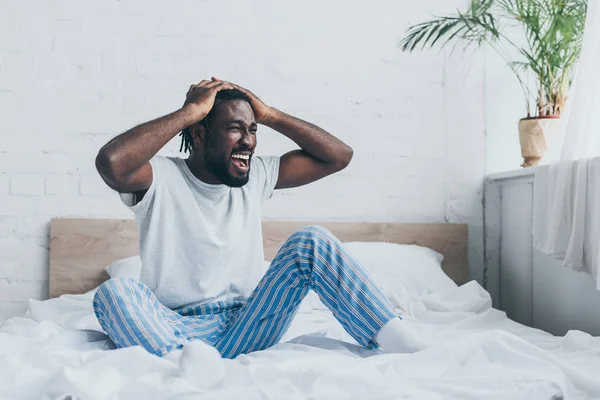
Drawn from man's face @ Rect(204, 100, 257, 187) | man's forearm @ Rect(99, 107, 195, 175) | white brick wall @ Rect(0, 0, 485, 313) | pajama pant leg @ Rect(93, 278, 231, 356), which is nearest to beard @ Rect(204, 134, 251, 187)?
man's face @ Rect(204, 100, 257, 187)

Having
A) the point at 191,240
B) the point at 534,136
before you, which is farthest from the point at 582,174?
the point at 191,240

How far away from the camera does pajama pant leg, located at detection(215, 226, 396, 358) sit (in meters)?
1.40

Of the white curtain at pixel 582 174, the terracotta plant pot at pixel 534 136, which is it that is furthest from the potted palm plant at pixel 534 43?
the white curtain at pixel 582 174

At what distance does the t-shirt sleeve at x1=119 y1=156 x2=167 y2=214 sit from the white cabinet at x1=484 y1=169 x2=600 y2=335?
1316mm

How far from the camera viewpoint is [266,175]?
180cm

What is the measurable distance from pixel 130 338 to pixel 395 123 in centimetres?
178

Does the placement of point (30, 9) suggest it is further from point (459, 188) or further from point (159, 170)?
→ point (459, 188)

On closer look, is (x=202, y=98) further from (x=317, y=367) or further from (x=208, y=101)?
(x=317, y=367)

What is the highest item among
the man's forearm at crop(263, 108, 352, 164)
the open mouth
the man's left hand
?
the man's left hand

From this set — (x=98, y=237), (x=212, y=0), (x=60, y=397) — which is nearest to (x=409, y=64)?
(x=212, y=0)

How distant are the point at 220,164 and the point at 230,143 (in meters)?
0.06

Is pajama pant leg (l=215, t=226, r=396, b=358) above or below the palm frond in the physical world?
below

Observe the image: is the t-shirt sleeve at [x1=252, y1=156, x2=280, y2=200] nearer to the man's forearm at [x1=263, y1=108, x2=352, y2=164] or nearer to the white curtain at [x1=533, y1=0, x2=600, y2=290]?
the man's forearm at [x1=263, y1=108, x2=352, y2=164]

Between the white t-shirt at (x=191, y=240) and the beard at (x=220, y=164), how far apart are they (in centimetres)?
4
